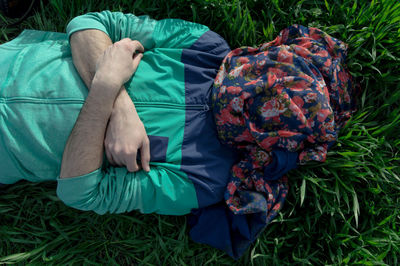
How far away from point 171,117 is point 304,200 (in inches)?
38.5

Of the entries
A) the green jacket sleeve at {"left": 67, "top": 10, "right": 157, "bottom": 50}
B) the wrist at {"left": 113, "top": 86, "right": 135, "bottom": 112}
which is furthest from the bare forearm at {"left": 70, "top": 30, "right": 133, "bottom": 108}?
the green jacket sleeve at {"left": 67, "top": 10, "right": 157, "bottom": 50}

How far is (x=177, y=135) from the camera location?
1491 mm

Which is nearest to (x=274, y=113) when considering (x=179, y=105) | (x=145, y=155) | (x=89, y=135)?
(x=179, y=105)

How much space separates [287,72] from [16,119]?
53.9 inches

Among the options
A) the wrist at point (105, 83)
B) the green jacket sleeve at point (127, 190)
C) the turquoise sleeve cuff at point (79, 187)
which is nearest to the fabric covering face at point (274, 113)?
the green jacket sleeve at point (127, 190)

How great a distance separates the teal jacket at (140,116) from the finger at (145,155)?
0.04m

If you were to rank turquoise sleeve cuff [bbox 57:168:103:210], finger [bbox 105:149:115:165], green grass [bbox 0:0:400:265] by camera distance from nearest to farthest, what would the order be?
turquoise sleeve cuff [bbox 57:168:103:210]
finger [bbox 105:149:115:165]
green grass [bbox 0:0:400:265]

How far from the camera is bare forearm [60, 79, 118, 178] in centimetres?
134

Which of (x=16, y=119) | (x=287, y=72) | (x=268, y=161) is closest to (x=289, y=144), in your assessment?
(x=268, y=161)

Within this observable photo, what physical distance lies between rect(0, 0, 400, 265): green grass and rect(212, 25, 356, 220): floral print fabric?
21cm

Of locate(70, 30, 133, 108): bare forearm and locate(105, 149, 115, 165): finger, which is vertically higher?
locate(70, 30, 133, 108): bare forearm

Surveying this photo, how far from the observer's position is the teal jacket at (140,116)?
137cm

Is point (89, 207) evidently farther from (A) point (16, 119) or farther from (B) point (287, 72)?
(B) point (287, 72)

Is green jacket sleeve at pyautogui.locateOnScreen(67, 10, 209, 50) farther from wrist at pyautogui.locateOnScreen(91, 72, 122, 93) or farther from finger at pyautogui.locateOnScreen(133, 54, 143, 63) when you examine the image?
wrist at pyautogui.locateOnScreen(91, 72, 122, 93)
